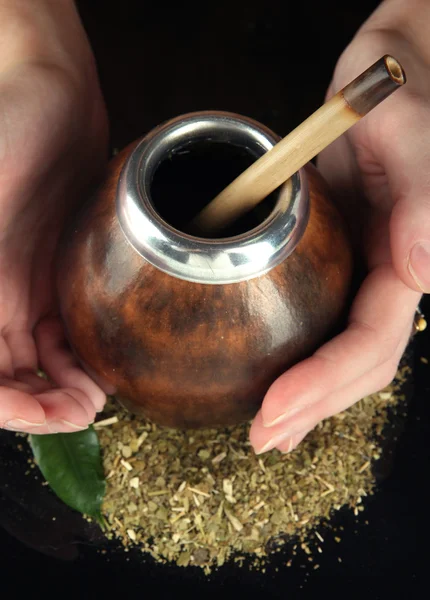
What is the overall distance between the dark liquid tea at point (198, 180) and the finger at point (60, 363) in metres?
0.31

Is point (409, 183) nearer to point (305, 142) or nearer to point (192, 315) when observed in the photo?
point (305, 142)

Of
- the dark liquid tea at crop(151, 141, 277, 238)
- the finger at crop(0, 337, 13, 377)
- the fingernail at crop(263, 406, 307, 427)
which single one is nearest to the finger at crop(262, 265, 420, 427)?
the fingernail at crop(263, 406, 307, 427)

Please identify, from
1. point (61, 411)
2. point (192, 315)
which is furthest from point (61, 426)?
point (192, 315)

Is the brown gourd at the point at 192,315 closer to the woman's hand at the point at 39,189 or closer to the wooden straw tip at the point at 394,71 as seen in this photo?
the woman's hand at the point at 39,189

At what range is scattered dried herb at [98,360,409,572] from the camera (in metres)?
1.29

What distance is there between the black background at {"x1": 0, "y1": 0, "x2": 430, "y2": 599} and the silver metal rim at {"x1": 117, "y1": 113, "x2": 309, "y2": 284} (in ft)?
1.98

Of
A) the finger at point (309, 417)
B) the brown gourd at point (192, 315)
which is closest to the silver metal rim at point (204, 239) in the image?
the brown gourd at point (192, 315)

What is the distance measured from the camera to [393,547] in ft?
4.37

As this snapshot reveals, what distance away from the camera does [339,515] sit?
1345 mm

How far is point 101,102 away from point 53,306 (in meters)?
0.48

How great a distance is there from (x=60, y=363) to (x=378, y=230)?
1.97 ft

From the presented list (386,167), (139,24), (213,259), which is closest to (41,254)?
(213,259)

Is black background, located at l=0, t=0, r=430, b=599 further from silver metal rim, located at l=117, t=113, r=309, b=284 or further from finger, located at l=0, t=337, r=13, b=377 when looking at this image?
silver metal rim, located at l=117, t=113, r=309, b=284

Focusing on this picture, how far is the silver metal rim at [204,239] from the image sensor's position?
94 centimetres
